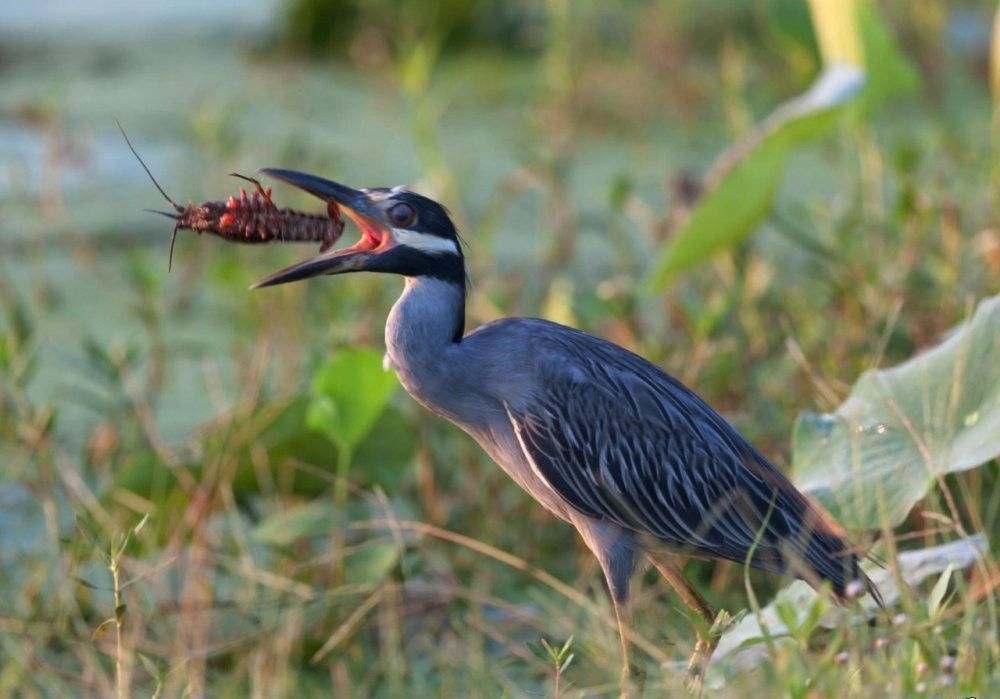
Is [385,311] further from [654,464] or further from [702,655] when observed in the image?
[702,655]

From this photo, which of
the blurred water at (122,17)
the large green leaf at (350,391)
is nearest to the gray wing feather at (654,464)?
the large green leaf at (350,391)

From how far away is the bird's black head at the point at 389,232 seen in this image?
9.81 feet

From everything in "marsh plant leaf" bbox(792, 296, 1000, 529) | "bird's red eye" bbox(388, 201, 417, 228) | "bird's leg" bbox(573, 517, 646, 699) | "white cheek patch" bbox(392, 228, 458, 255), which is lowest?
"bird's leg" bbox(573, 517, 646, 699)

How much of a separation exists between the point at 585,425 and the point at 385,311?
2.09 metres

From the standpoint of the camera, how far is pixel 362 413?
3545mm

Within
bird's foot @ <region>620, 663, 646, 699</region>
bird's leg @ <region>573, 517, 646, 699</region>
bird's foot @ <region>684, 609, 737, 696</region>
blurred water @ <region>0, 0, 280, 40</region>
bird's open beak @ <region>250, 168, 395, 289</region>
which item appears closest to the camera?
bird's foot @ <region>684, 609, 737, 696</region>

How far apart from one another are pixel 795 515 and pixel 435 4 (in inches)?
222

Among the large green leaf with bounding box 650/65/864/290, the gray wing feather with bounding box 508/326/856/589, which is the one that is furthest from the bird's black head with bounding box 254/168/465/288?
the large green leaf with bounding box 650/65/864/290

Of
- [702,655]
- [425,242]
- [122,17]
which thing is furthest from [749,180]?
[122,17]

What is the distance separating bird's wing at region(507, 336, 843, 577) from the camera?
3.10 meters

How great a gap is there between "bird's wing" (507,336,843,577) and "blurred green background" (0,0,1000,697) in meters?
0.23

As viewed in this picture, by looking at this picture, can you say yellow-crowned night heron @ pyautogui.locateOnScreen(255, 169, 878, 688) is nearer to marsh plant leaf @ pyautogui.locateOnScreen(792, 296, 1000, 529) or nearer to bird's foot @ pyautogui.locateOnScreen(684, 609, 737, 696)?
marsh plant leaf @ pyautogui.locateOnScreen(792, 296, 1000, 529)

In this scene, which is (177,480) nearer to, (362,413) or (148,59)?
(362,413)

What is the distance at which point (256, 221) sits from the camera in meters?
3.12
